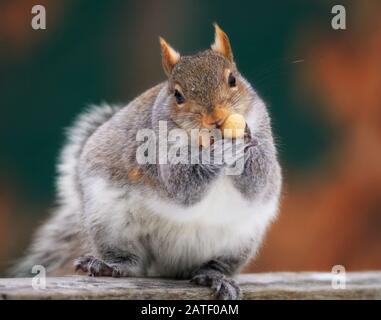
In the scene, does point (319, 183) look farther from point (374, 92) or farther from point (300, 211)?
point (374, 92)

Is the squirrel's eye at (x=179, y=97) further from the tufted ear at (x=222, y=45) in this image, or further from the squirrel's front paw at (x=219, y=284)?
the squirrel's front paw at (x=219, y=284)

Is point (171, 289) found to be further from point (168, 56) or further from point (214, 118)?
point (168, 56)

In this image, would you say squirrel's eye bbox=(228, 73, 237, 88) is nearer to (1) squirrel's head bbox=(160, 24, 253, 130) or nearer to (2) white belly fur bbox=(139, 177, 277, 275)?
(1) squirrel's head bbox=(160, 24, 253, 130)

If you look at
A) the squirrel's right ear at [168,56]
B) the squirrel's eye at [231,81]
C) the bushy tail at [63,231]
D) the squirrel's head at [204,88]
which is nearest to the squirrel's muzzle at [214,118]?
the squirrel's head at [204,88]

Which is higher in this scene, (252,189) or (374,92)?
(374,92)

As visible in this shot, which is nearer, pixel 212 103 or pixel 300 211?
pixel 212 103

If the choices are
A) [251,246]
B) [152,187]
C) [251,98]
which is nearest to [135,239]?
[152,187]
